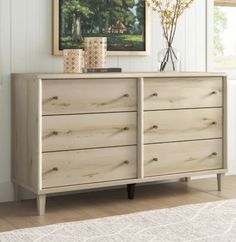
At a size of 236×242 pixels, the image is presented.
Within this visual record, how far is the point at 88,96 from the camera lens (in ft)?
11.3

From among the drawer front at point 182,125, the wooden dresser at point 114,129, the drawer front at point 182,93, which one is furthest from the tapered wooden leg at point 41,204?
the drawer front at point 182,93

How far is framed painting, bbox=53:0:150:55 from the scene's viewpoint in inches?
149

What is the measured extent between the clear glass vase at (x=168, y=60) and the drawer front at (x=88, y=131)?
555 mm

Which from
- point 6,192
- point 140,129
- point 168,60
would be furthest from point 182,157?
point 6,192

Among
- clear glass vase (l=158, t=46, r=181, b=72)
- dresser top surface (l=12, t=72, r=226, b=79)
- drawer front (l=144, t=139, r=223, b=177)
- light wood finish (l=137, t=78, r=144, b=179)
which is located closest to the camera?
dresser top surface (l=12, t=72, r=226, b=79)

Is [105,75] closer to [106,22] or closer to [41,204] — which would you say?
[106,22]

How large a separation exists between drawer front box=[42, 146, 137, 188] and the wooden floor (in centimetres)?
18

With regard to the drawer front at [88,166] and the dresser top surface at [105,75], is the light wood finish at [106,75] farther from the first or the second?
the drawer front at [88,166]

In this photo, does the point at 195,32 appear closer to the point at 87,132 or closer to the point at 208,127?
the point at 208,127

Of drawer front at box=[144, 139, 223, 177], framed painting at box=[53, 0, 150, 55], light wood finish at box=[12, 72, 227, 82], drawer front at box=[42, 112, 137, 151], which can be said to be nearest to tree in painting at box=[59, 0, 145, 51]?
framed painting at box=[53, 0, 150, 55]

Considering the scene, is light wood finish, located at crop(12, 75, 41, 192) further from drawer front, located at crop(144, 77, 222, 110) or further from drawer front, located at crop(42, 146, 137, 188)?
drawer front, located at crop(144, 77, 222, 110)

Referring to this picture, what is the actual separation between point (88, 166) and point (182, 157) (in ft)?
2.26

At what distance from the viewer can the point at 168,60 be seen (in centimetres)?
404

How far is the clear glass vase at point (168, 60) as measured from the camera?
4.03m
